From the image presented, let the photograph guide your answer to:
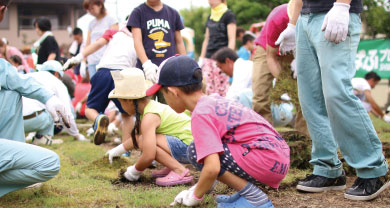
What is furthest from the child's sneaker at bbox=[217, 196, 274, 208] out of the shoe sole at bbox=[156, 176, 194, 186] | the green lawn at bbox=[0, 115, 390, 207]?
the shoe sole at bbox=[156, 176, 194, 186]

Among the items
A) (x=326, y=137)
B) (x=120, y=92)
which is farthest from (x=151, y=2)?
(x=326, y=137)

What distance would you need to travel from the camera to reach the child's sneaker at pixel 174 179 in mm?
3240

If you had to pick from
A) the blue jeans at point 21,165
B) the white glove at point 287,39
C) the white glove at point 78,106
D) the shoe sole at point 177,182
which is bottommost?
the white glove at point 78,106

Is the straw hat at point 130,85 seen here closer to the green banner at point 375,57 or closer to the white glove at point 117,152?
the white glove at point 117,152

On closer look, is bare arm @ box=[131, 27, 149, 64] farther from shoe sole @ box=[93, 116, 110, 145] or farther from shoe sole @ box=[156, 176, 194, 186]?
shoe sole @ box=[156, 176, 194, 186]

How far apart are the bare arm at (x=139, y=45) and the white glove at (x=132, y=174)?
3.61ft

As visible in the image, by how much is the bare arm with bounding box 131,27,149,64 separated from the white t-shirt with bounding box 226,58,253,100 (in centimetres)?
211

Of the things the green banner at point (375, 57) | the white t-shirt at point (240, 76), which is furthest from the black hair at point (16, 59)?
the green banner at point (375, 57)

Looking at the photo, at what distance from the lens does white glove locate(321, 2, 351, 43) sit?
2.51 meters

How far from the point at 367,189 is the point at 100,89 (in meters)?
2.85

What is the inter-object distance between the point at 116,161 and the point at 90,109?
3.40 ft

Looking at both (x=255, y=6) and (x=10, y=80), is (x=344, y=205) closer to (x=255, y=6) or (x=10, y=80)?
(x=10, y=80)

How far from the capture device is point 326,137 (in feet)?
9.58

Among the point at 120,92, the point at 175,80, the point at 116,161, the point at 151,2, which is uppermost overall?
the point at 151,2
